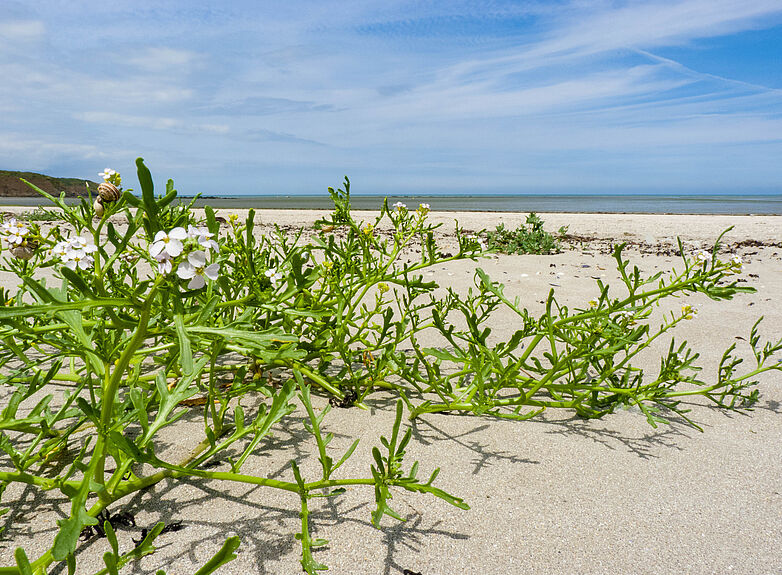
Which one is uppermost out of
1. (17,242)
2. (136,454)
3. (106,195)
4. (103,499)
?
(106,195)

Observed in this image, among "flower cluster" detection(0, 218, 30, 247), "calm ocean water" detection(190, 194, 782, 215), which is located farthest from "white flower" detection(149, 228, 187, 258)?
"calm ocean water" detection(190, 194, 782, 215)

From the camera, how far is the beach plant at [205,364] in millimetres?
778

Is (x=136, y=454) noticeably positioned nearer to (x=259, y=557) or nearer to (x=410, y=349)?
(x=259, y=557)

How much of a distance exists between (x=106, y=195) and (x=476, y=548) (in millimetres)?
1133

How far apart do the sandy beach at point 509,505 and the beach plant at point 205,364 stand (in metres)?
0.04

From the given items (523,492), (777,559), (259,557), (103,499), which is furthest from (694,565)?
(103,499)

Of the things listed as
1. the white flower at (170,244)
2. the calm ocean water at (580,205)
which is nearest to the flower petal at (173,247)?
the white flower at (170,244)

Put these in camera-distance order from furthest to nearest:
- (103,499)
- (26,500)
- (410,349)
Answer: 1. (410,349)
2. (26,500)
3. (103,499)

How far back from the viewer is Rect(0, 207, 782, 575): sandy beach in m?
1.01

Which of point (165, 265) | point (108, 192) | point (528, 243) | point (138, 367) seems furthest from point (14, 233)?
point (528, 243)

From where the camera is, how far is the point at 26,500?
1138mm

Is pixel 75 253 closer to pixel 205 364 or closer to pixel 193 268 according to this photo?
pixel 205 364

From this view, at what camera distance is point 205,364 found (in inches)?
43.3

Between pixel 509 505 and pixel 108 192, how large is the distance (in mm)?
1190
